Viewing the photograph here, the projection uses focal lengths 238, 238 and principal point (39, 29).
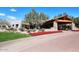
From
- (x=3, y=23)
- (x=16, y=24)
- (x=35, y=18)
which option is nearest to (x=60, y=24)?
(x=35, y=18)

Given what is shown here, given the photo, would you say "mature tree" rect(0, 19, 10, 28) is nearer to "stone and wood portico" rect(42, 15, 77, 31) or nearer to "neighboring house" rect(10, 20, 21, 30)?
"neighboring house" rect(10, 20, 21, 30)

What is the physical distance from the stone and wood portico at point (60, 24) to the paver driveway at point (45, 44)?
9cm

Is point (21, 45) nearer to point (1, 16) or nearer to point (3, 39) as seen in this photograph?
point (3, 39)

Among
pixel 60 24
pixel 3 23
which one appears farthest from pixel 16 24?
pixel 60 24

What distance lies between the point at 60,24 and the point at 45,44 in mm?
311

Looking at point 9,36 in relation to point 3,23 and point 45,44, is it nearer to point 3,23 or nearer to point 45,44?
point 3,23

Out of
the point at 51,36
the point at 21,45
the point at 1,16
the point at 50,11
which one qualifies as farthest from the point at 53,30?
the point at 1,16

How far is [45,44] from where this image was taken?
108 inches

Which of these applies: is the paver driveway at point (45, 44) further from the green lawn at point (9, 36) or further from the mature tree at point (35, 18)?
the mature tree at point (35, 18)

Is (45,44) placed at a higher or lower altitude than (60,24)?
lower

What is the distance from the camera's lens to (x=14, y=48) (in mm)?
2713

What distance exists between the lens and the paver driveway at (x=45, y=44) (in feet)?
8.84

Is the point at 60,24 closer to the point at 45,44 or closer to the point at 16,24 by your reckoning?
the point at 45,44
